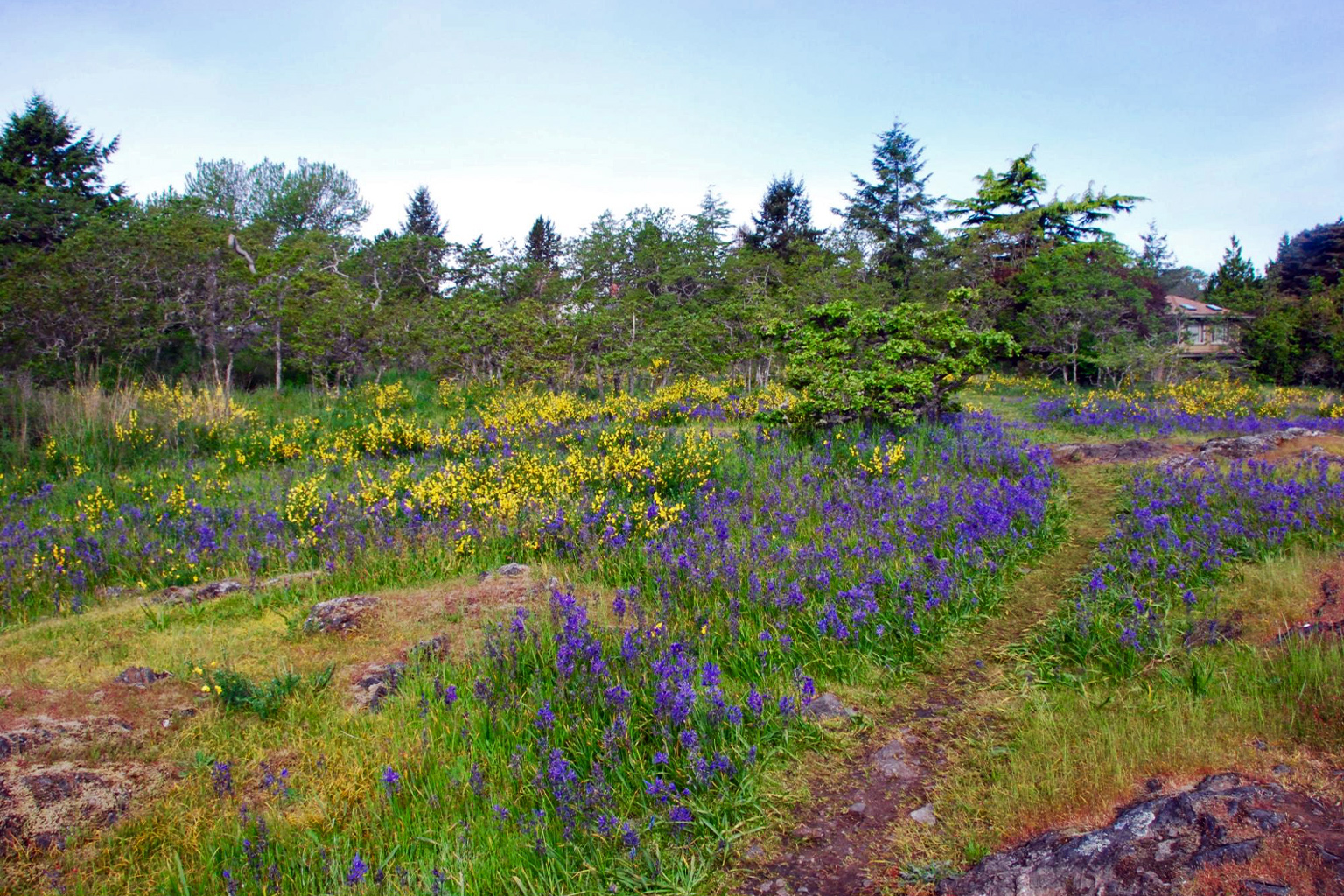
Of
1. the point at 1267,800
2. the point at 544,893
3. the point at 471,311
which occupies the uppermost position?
the point at 471,311

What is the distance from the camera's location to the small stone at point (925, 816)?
3123 millimetres

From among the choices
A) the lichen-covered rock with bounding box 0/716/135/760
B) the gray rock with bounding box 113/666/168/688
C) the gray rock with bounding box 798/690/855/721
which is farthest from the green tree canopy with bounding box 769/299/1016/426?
the lichen-covered rock with bounding box 0/716/135/760

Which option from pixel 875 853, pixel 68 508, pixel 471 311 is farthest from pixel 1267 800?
pixel 471 311

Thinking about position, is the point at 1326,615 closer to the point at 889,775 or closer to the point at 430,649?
the point at 889,775

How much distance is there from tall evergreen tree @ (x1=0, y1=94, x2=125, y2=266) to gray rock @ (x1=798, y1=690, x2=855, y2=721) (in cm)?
2773

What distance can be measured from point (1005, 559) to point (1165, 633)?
1543 millimetres

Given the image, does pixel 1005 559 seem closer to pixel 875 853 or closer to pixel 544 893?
pixel 875 853

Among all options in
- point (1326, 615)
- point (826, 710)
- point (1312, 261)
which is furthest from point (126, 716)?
point (1312, 261)

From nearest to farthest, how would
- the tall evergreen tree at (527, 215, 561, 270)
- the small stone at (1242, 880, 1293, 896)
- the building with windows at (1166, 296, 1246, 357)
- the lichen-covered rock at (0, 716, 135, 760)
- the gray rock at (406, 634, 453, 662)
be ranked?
1. the small stone at (1242, 880, 1293, 896)
2. the lichen-covered rock at (0, 716, 135, 760)
3. the gray rock at (406, 634, 453, 662)
4. the building with windows at (1166, 296, 1246, 357)
5. the tall evergreen tree at (527, 215, 561, 270)

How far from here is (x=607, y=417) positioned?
12.8 meters

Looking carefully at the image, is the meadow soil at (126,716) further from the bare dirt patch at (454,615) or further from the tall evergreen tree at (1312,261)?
the tall evergreen tree at (1312,261)

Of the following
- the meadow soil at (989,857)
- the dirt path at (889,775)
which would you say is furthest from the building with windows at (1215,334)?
the meadow soil at (989,857)

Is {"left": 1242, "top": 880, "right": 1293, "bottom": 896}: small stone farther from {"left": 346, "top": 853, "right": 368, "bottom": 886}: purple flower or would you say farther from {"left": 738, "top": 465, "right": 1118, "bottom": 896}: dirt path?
{"left": 346, "top": 853, "right": 368, "bottom": 886}: purple flower

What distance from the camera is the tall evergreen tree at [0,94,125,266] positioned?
2331cm
